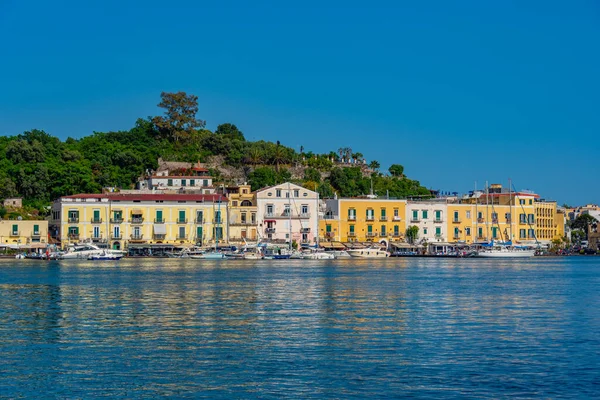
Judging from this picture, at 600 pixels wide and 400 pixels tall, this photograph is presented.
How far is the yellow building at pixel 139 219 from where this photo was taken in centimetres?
9606

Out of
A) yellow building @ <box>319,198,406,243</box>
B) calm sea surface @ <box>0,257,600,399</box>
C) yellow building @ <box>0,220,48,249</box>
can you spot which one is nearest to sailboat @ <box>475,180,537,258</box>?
yellow building @ <box>319,198,406,243</box>

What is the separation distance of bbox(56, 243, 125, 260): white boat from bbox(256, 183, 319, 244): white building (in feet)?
51.9

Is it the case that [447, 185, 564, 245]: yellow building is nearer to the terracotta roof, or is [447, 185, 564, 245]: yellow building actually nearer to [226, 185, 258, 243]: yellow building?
[226, 185, 258, 243]: yellow building

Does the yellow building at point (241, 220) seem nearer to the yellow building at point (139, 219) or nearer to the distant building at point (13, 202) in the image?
the yellow building at point (139, 219)

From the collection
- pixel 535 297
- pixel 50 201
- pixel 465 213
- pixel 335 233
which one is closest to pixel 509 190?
pixel 465 213

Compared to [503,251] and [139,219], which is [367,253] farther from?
[139,219]

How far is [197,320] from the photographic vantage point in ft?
111

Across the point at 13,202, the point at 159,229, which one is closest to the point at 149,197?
the point at 159,229

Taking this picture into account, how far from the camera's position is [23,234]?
320ft

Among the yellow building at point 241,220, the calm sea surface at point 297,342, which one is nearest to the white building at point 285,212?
the yellow building at point 241,220

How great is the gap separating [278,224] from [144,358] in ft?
250

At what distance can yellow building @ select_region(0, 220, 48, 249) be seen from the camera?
318ft

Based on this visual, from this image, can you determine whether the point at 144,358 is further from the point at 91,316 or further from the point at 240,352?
the point at 91,316

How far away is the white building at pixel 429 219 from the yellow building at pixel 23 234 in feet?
133
